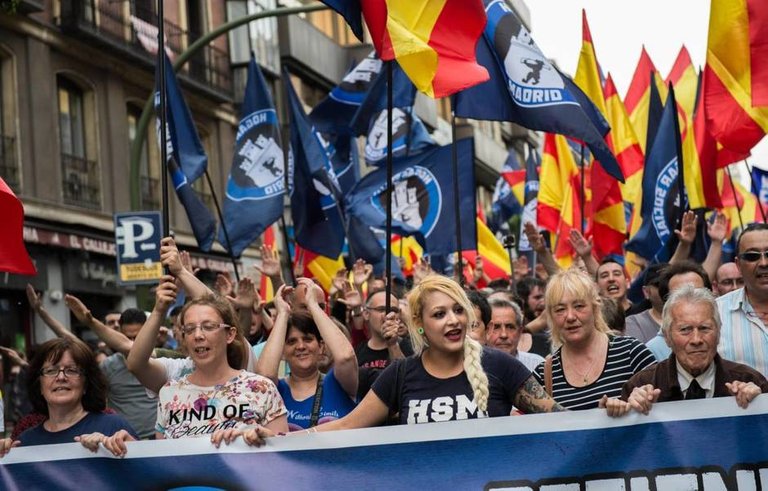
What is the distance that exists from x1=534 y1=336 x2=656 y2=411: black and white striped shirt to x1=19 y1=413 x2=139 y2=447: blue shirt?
5.68 feet

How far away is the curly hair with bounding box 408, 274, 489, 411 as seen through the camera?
4508mm

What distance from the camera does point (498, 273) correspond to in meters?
15.0

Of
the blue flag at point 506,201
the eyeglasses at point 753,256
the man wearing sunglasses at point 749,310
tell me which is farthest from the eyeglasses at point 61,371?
the blue flag at point 506,201

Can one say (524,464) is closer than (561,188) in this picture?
Yes

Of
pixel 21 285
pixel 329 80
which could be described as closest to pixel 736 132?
pixel 21 285

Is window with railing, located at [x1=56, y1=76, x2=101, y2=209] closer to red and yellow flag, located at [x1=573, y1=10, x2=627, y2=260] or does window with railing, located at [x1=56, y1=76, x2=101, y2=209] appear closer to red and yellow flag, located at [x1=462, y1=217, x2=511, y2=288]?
red and yellow flag, located at [x1=462, y1=217, x2=511, y2=288]

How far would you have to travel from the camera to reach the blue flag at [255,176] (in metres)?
11.1

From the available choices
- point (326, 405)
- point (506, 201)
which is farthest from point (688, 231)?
point (506, 201)

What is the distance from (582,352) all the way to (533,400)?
2.28 ft

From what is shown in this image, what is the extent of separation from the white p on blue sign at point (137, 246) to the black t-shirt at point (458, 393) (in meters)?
8.03

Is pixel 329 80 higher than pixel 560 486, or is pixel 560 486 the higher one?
pixel 329 80

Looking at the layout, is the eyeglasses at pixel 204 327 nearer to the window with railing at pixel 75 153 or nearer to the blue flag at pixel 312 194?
the blue flag at pixel 312 194

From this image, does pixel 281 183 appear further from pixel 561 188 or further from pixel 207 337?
pixel 207 337

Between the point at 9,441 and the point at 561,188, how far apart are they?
1118 centimetres
